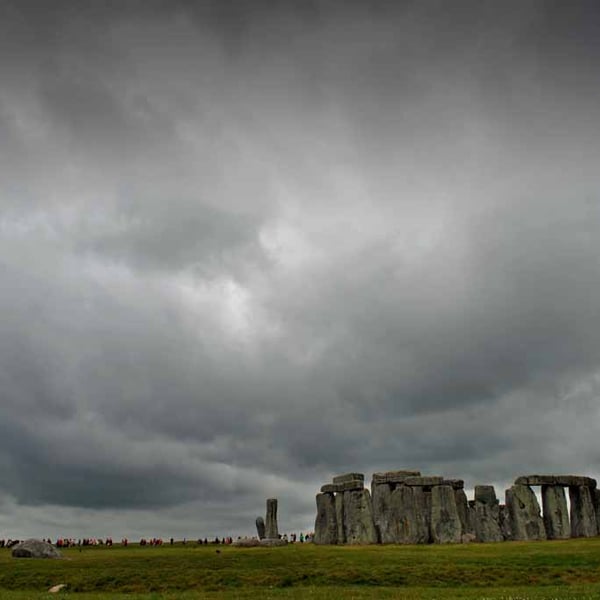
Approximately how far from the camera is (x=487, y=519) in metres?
45.6

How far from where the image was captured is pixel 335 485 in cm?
5075

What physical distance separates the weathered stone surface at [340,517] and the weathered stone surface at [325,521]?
0.50 metres

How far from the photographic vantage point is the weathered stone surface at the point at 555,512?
46625mm

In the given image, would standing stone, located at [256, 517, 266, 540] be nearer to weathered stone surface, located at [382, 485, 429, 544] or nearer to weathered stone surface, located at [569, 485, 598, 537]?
weathered stone surface, located at [382, 485, 429, 544]

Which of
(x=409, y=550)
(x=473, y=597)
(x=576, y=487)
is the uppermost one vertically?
(x=576, y=487)

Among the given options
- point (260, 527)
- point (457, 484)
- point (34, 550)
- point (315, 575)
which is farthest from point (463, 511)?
point (34, 550)

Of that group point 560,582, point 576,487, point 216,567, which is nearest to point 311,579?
point 216,567

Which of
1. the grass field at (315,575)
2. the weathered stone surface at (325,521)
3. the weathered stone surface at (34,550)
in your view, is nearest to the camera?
the grass field at (315,575)

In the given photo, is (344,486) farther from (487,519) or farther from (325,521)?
(487,519)

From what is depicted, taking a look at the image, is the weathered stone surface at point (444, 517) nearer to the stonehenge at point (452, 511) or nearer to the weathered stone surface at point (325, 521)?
the stonehenge at point (452, 511)

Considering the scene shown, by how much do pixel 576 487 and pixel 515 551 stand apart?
15088mm

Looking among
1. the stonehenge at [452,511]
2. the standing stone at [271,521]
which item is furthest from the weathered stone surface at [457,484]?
the standing stone at [271,521]

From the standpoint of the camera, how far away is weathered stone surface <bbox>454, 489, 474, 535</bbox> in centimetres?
4794

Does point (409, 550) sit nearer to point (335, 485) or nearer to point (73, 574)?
point (335, 485)
